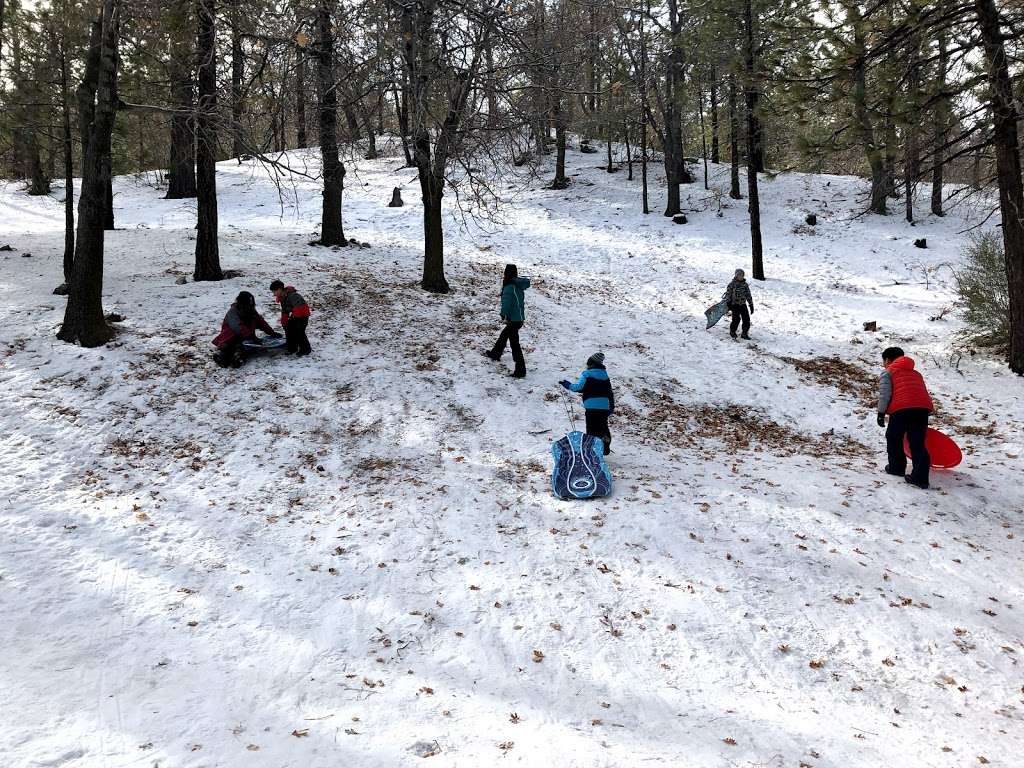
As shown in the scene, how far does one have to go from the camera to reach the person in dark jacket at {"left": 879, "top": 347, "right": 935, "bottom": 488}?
7.20 meters

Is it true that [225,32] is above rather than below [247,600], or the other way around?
above

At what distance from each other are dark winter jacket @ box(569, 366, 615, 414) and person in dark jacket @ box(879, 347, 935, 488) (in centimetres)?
335

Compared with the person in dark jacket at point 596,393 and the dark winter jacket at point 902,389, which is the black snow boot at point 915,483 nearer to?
the dark winter jacket at point 902,389

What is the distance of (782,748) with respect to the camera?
382 centimetres

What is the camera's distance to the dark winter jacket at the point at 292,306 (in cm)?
958

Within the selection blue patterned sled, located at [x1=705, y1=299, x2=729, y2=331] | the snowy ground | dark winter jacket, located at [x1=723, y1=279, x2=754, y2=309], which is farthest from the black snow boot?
blue patterned sled, located at [x1=705, y1=299, x2=729, y2=331]

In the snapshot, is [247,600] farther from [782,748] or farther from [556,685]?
[782,748]

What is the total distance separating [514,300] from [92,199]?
6736 mm

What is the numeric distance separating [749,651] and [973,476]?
5020 millimetres

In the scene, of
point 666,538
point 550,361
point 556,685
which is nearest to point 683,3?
point 550,361

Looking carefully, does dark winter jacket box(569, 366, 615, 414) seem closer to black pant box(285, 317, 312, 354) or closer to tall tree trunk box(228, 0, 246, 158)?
black pant box(285, 317, 312, 354)

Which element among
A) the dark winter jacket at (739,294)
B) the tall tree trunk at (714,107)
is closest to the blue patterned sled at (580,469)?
the dark winter jacket at (739,294)

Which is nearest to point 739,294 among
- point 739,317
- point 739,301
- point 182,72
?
point 739,301

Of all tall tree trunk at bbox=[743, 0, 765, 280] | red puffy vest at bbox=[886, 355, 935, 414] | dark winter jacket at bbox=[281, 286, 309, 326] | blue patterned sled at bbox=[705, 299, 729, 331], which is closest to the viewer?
red puffy vest at bbox=[886, 355, 935, 414]
